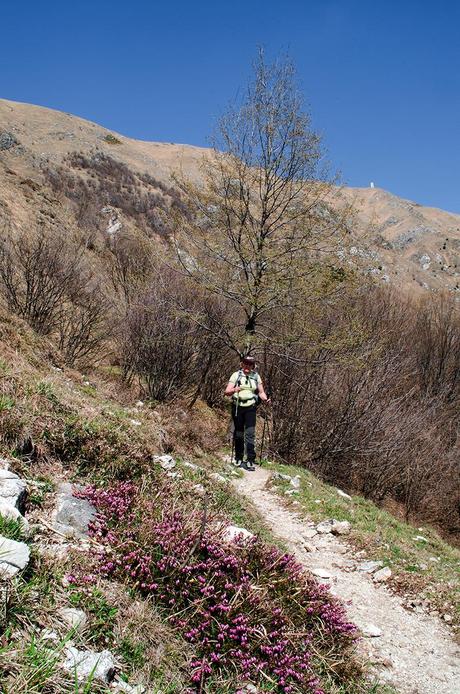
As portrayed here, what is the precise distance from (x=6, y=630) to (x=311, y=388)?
10453mm

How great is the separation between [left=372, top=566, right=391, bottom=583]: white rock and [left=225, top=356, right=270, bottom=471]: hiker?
3.98 m

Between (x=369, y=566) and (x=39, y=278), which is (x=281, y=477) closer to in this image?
(x=369, y=566)

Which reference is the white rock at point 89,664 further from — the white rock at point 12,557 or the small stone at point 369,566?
the small stone at point 369,566

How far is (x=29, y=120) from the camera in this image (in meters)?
46.8

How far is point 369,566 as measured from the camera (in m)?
5.21

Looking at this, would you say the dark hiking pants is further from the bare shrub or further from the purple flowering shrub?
the bare shrub

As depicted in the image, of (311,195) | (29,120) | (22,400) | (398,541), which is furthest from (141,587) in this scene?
(29,120)

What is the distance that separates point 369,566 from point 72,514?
11.6 feet

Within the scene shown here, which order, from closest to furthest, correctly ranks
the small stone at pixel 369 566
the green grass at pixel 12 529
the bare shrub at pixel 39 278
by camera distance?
1. the green grass at pixel 12 529
2. the small stone at pixel 369 566
3. the bare shrub at pixel 39 278

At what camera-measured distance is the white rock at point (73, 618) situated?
2.22 meters

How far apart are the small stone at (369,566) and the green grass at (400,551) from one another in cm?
10

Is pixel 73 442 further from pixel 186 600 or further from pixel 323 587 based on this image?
pixel 323 587

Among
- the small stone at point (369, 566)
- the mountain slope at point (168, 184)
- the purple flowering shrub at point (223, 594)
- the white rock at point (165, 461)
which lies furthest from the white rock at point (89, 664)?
the mountain slope at point (168, 184)

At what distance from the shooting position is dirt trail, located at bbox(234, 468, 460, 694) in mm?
3555
